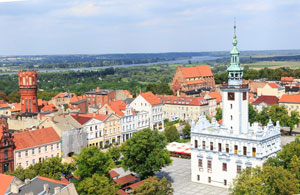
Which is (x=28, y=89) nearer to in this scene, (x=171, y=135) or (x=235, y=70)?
(x=171, y=135)

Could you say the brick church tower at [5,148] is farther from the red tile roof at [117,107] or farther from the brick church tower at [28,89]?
the brick church tower at [28,89]

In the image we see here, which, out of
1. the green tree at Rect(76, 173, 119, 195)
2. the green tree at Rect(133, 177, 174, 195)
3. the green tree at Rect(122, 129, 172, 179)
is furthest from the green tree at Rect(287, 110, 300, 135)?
the green tree at Rect(76, 173, 119, 195)

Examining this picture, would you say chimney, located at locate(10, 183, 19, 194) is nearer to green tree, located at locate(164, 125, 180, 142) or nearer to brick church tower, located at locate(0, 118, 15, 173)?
brick church tower, located at locate(0, 118, 15, 173)

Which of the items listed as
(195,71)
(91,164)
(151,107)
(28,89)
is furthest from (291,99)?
(91,164)

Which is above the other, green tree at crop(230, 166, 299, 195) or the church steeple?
the church steeple

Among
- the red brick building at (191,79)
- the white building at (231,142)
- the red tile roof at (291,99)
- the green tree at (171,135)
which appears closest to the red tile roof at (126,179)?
the white building at (231,142)

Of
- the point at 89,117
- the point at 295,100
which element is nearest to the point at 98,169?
the point at 89,117
